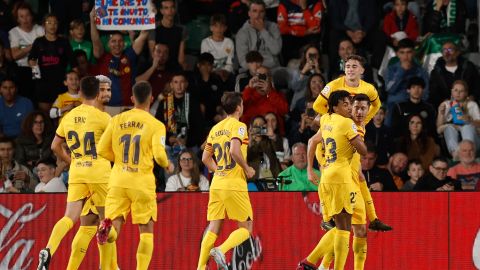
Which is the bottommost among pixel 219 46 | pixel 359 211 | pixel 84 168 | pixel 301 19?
pixel 359 211

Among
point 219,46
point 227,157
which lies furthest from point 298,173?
point 219,46

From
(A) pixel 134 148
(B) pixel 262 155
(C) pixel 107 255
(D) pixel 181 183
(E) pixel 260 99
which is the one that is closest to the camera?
(A) pixel 134 148

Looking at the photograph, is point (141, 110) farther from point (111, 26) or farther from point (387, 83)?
point (387, 83)

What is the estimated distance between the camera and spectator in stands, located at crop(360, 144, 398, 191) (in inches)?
717

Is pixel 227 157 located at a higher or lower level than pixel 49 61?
lower

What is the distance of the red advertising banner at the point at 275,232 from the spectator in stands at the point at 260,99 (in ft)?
11.4

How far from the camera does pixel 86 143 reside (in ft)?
49.5

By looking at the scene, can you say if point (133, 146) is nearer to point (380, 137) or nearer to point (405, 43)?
point (380, 137)

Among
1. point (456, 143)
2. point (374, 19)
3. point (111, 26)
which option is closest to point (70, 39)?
point (111, 26)

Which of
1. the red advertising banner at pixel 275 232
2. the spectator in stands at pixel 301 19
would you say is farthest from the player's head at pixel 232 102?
the spectator in stands at pixel 301 19

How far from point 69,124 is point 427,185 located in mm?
5436

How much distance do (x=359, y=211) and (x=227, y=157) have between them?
67.7 inches

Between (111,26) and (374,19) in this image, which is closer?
(111,26)

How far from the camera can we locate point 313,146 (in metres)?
15.2
